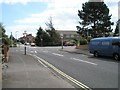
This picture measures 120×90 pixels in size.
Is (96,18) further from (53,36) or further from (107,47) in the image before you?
(53,36)

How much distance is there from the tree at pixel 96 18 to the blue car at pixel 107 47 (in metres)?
16.9

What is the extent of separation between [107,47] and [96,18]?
2012 cm

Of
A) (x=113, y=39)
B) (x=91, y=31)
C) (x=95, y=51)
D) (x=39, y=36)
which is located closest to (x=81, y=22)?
(x=91, y=31)

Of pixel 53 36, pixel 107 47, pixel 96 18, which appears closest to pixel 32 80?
pixel 107 47

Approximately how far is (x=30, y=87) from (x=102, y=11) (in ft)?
116

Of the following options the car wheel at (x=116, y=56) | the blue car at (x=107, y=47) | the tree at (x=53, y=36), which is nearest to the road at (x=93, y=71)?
the car wheel at (x=116, y=56)

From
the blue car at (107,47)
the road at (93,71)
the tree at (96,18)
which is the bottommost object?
the road at (93,71)

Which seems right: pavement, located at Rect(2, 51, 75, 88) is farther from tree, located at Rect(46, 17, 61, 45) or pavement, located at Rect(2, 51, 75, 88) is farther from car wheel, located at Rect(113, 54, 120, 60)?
tree, located at Rect(46, 17, 61, 45)

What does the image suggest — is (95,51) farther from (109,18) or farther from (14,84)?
(109,18)

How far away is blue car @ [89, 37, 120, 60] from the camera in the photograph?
65.7ft

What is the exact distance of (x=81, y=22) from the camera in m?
43.2

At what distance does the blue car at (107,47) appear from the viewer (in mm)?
20016

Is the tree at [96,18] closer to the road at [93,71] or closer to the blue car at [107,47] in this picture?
the blue car at [107,47]

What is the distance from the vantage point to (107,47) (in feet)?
70.1
